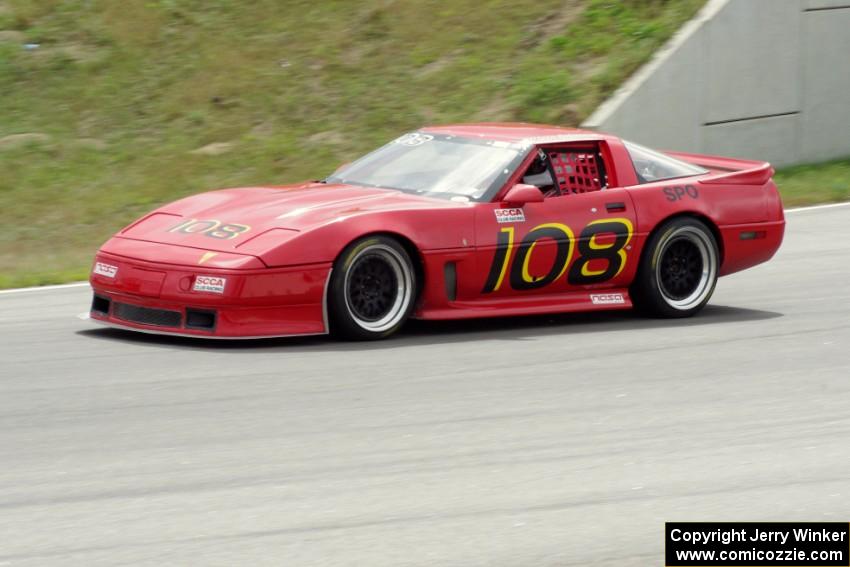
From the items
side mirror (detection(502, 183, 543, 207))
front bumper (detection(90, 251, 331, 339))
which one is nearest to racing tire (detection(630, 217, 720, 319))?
side mirror (detection(502, 183, 543, 207))

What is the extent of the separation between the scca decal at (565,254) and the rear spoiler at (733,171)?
948 millimetres

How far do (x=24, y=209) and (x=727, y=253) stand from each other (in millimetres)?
7375

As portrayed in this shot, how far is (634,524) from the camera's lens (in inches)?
196

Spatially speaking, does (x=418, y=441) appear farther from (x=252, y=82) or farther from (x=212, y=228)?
(x=252, y=82)

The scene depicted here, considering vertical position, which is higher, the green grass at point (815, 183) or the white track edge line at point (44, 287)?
the green grass at point (815, 183)

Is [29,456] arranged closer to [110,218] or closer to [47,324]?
[47,324]

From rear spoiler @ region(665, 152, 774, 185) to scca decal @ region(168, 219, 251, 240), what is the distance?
3.30m

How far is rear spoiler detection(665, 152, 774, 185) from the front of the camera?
958 cm

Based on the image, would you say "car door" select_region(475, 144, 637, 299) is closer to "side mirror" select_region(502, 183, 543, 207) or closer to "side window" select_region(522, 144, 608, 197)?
"side window" select_region(522, 144, 608, 197)

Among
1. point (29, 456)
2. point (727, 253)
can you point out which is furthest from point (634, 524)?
point (727, 253)

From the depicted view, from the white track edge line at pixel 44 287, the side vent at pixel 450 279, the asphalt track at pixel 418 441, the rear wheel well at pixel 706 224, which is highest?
the rear wheel well at pixel 706 224

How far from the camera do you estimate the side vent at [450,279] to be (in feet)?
27.2

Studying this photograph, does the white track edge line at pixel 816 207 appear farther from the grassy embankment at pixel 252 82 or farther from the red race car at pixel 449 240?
the red race car at pixel 449 240

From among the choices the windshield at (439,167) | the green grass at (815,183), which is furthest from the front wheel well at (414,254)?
the green grass at (815,183)
